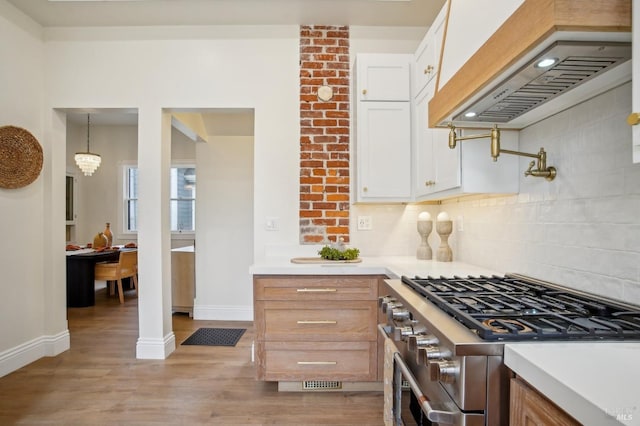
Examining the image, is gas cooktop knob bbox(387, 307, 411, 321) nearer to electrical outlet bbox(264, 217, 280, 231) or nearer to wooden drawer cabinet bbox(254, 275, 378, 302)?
wooden drawer cabinet bbox(254, 275, 378, 302)

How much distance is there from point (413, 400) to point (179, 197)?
5956mm

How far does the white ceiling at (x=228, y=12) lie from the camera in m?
2.60

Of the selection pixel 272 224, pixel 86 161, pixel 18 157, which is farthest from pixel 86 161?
pixel 272 224

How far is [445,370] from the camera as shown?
35.6 inches

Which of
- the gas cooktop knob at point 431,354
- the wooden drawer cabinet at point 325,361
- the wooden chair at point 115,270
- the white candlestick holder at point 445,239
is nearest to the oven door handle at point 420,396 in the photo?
the gas cooktop knob at point 431,354

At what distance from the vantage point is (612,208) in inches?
48.9

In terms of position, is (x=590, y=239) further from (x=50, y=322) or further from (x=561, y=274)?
(x=50, y=322)

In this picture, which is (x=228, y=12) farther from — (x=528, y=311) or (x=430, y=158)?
(x=528, y=311)

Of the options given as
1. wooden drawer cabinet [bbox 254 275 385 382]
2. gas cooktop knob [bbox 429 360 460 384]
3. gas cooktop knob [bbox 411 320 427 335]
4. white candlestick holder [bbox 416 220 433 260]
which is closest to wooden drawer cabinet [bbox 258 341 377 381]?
wooden drawer cabinet [bbox 254 275 385 382]

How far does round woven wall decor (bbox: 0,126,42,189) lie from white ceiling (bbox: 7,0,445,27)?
983 millimetres

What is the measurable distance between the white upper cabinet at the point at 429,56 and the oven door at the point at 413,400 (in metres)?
1.58

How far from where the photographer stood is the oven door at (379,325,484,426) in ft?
2.97

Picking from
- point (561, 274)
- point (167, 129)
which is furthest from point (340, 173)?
point (561, 274)

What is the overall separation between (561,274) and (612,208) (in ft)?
1.19
